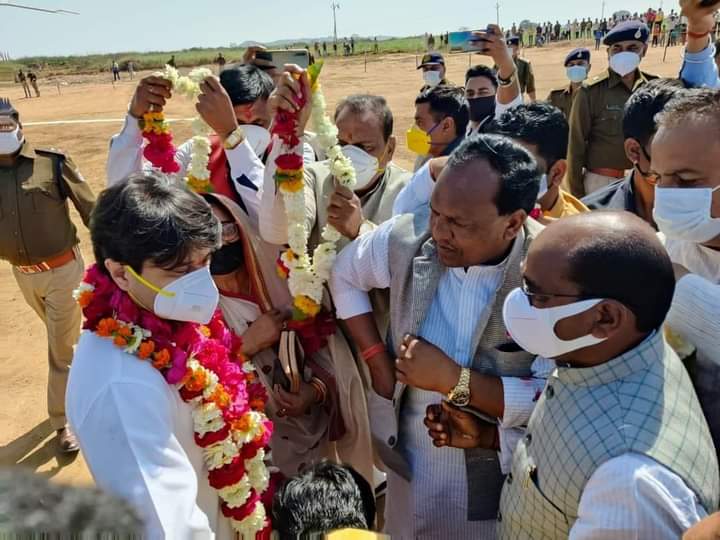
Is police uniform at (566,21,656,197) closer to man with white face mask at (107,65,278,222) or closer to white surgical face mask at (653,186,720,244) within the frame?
man with white face mask at (107,65,278,222)

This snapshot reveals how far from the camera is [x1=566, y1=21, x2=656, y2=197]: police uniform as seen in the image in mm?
5824

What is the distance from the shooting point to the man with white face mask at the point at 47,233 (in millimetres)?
4348

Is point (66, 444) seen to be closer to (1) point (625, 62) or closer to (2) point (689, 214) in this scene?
(2) point (689, 214)

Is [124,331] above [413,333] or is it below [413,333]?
above

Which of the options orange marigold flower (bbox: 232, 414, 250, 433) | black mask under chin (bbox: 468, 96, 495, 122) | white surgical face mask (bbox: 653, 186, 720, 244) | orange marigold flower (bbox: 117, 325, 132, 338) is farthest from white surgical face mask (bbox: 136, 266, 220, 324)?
black mask under chin (bbox: 468, 96, 495, 122)

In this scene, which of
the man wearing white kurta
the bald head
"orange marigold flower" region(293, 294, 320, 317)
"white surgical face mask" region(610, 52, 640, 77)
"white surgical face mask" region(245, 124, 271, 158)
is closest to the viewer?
the bald head

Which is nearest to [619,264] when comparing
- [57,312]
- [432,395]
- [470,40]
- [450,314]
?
[450,314]

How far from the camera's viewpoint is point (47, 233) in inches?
174

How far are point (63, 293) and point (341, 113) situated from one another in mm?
2791

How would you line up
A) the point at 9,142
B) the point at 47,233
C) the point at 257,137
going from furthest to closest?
the point at 47,233 < the point at 9,142 < the point at 257,137

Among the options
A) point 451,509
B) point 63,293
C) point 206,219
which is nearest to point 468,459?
point 451,509

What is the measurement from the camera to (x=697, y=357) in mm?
1717

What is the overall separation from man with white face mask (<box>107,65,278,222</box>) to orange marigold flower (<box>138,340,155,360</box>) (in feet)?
4.56

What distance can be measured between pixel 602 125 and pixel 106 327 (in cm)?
546
